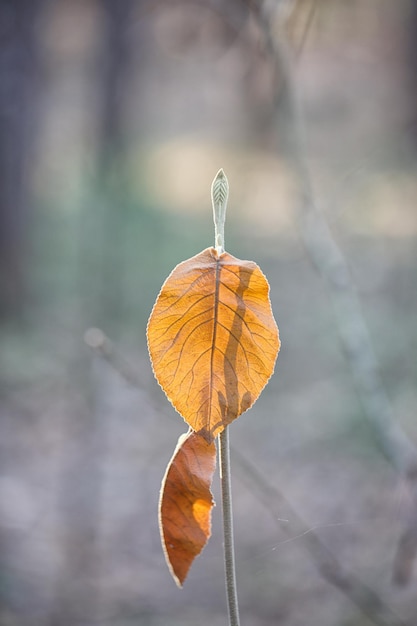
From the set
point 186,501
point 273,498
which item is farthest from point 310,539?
point 186,501

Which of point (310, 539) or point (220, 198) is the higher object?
point (220, 198)

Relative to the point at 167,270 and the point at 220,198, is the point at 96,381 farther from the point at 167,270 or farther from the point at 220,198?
the point at 220,198

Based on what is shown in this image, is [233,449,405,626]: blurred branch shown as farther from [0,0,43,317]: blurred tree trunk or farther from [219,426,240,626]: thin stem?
[0,0,43,317]: blurred tree trunk

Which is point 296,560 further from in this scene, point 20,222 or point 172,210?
point 172,210

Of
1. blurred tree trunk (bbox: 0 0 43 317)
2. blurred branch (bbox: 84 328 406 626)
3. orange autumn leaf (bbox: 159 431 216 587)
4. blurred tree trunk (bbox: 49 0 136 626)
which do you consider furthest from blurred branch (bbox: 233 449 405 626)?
blurred tree trunk (bbox: 0 0 43 317)

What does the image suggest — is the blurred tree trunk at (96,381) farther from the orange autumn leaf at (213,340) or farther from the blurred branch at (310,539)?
the orange autumn leaf at (213,340)

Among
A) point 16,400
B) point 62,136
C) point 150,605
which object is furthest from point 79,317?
point 150,605
